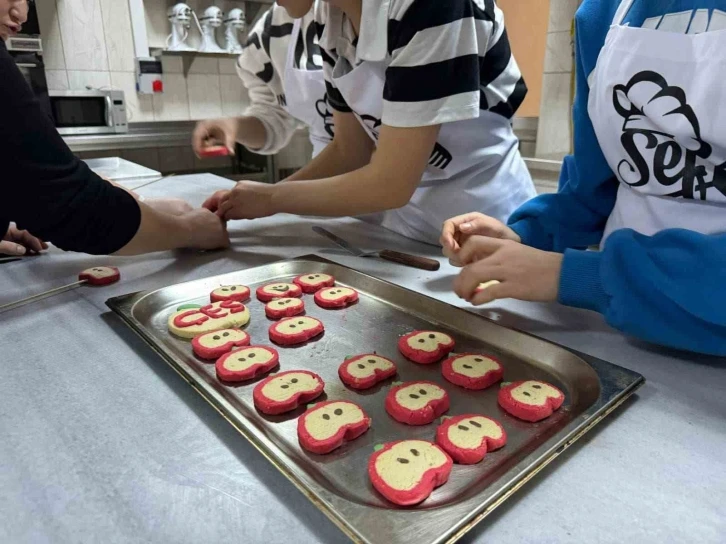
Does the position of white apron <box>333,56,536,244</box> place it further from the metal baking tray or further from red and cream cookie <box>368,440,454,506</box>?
red and cream cookie <box>368,440,454,506</box>

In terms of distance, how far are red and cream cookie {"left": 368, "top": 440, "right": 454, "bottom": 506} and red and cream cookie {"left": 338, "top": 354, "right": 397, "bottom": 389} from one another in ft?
0.33

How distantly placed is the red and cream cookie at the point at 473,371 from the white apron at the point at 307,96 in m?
0.82

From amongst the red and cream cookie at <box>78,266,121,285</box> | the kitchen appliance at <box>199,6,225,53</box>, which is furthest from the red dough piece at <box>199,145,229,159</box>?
the kitchen appliance at <box>199,6,225,53</box>

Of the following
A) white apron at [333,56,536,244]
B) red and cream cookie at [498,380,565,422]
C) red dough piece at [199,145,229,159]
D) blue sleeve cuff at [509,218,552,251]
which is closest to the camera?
red and cream cookie at [498,380,565,422]

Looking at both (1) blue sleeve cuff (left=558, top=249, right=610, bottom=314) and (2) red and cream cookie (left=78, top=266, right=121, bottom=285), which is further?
(2) red and cream cookie (left=78, top=266, right=121, bottom=285)

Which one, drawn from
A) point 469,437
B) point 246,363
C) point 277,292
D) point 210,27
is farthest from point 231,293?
point 210,27

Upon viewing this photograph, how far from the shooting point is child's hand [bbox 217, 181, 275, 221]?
1.01m

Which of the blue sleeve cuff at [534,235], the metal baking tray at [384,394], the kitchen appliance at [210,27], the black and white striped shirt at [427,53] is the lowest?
the metal baking tray at [384,394]

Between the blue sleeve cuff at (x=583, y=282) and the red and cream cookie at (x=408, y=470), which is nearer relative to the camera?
the red and cream cookie at (x=408, y=470)

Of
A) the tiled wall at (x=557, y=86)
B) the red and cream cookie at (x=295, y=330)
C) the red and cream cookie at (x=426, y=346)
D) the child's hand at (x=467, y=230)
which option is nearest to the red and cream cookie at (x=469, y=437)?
the red and cream cookie at (x=426, y=346)

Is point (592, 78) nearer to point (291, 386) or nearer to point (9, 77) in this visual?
point (291, 386)

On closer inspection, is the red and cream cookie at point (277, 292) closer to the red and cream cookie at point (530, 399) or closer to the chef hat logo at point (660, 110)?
the red and cream cookie at point (530, 399)

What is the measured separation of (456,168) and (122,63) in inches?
89.6

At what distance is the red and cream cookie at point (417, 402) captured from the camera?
1.54ft
